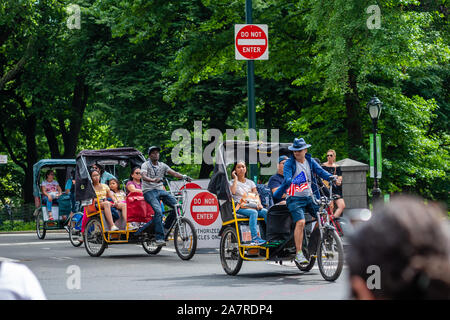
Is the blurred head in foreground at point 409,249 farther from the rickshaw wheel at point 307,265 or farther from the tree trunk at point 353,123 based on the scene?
the tree trunk at point 353,123

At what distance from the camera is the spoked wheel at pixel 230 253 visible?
1099cm

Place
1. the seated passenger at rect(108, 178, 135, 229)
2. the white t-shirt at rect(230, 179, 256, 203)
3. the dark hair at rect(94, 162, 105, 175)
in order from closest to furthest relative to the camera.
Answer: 1. the white t-shirt at rect(230, 179, 256, 203)
2. the seated passenger at rect(108, 178, 135, 229)
3. the dark hair at rect(94, 162, 105, 175)

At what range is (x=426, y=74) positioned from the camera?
85.0 feet

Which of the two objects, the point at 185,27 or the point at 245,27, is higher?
the point at 185,27

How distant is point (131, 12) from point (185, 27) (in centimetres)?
259

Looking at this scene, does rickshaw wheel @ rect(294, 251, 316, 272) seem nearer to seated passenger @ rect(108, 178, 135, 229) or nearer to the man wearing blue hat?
the man wearing blue hat

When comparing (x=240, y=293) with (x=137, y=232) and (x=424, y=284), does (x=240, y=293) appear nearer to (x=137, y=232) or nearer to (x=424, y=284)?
(x=137, y=232)

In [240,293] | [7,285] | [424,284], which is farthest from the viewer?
[240,293]

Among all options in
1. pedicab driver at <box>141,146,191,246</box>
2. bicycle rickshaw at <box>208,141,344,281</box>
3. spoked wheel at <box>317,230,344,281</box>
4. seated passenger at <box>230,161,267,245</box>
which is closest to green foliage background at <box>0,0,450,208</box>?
pedicab driver at <box>141,146,191,246</box>

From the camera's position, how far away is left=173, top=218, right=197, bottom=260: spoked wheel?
13195 mm

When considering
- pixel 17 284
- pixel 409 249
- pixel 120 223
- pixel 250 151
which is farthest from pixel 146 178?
pixel 409 249

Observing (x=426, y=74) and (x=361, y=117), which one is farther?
(x=426, y=74)
